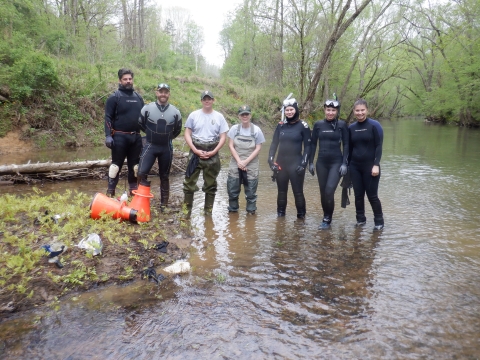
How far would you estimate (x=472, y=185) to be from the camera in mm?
8031

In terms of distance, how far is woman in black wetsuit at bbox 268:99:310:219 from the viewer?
531 centimetres

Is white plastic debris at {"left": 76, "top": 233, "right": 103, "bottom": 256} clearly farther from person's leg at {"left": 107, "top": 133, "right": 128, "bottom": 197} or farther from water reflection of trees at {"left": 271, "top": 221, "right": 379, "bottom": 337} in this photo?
water reflection of trees at {"left": 271, "top": 221, "right": 379, "bottom": 337}

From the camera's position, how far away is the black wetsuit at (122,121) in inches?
203

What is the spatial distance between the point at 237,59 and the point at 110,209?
111 ft

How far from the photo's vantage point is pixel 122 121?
5.21 m

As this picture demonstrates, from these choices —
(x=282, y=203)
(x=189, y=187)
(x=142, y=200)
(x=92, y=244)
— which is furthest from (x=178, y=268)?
(x=282, y=203)

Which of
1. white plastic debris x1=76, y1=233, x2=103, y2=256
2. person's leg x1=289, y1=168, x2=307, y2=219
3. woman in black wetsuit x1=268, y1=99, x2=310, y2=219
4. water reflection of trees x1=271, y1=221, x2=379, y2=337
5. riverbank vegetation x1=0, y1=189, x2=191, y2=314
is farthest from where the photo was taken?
person's leg x1=289, y1=168, x2=307, y2=219

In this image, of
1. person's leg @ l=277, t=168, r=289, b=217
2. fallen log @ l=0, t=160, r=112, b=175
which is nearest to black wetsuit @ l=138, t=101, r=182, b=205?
person's leg @ l=277, t=168, r=289, b=217

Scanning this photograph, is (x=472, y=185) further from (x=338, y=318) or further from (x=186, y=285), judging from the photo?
(x=186, y=285)

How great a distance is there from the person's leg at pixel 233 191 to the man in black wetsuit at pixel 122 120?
5.34 ft

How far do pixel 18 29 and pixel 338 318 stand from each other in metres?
17.4

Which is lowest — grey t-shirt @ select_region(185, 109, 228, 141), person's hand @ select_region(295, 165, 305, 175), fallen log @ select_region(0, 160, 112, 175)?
fallen log @ select_region(0, 160, 112, 175)

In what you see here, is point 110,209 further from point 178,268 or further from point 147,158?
point 178,268

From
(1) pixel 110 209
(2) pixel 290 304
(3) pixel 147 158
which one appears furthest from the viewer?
(3) pixel 147 158
